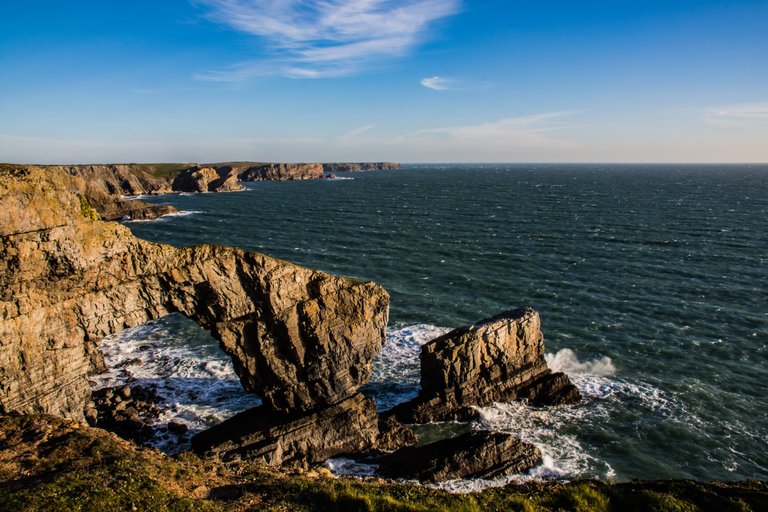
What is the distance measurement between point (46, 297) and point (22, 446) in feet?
21.4

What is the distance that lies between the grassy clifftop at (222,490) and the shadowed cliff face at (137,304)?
3.82 metres

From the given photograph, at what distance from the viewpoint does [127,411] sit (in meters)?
28.6

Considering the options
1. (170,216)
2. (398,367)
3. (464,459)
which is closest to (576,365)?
(398,367)

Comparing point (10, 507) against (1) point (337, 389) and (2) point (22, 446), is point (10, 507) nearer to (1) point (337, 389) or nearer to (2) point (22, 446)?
(2) point (22, 446)

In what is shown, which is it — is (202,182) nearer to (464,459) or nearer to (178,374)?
(178,374)

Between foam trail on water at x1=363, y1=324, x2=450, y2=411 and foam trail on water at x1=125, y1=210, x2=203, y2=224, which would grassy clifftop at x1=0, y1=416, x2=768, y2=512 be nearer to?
foam trail on water at x1=363, y1=324, x2=450, y2=411

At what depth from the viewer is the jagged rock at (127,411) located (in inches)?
1057

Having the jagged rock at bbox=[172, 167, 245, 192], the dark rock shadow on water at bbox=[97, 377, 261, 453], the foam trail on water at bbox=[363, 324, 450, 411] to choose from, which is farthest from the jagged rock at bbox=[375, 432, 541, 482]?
the jagged rock at bbox=[172, 167, 245, 192]

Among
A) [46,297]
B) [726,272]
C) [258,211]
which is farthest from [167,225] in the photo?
[726,272]

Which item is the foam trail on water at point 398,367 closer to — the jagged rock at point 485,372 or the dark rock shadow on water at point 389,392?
the dark rock shadow on water at point 389,392

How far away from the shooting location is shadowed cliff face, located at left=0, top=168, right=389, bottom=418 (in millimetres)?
19672

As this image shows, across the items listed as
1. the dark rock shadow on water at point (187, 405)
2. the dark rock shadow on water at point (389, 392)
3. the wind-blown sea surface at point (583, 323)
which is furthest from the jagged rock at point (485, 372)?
the dark rock shadow on water at point (187, 405)

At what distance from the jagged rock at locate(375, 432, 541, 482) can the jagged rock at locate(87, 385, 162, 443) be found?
50.7ft

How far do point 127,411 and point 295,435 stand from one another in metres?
12.2
